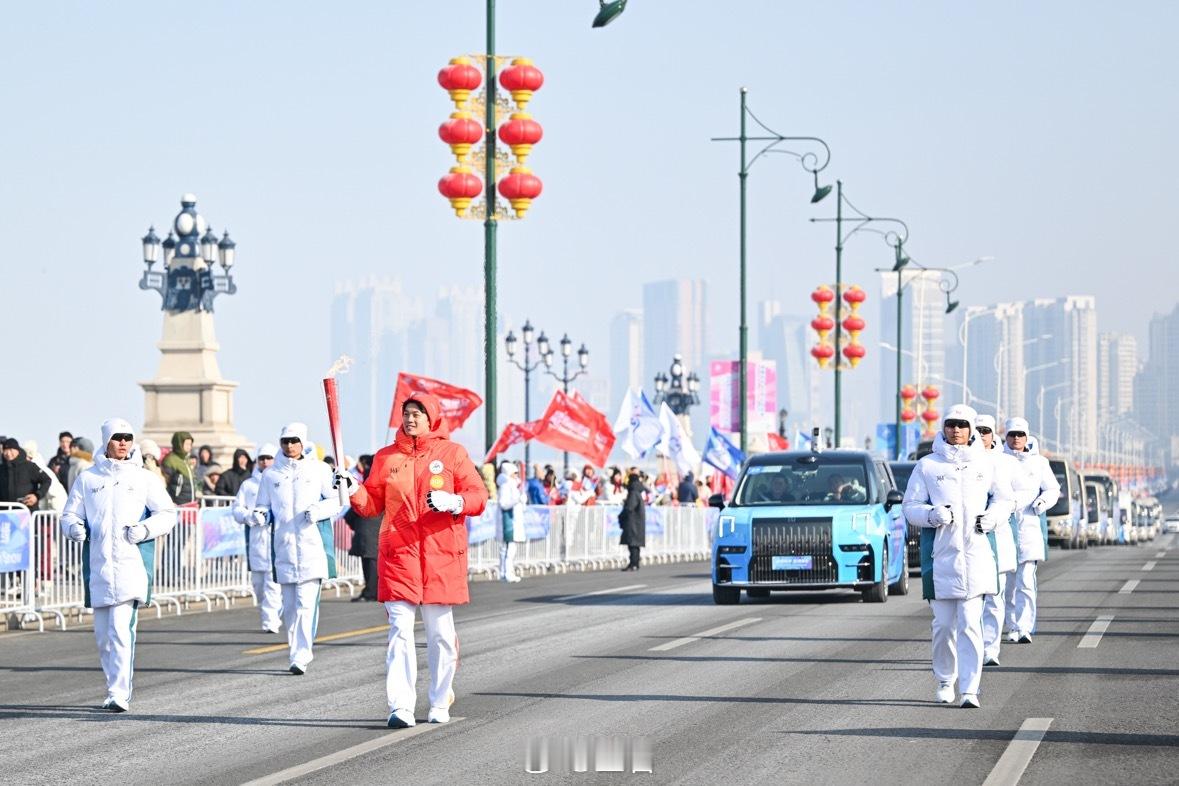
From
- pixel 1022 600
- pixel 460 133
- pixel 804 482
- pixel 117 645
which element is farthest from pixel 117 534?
pixel 460 133

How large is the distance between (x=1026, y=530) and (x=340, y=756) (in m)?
8.73

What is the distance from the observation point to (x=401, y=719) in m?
12.0

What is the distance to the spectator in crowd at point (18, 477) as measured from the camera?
70.7 feet

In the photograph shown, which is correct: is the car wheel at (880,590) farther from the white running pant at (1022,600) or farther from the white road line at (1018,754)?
the white road line at (1018,754)

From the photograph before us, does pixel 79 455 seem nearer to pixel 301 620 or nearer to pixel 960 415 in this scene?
pixel 301 620

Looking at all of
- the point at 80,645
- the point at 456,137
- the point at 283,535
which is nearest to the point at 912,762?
the point at 283,535

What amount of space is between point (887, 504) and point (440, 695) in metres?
12.2

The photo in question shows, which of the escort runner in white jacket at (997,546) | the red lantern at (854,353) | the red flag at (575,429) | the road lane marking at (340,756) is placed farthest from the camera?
the red lantern at (854,353)

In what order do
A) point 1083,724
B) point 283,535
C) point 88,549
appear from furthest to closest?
point 283,535, point 88,549, point 1083,724

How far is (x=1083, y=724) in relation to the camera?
12070mm

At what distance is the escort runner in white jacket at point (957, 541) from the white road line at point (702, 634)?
4.79m

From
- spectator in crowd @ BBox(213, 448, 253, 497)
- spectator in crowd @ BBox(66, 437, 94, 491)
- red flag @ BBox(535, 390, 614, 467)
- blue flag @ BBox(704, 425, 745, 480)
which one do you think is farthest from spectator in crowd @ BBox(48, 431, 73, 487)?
blue flag @ BBox(704, 425, 745, 480)

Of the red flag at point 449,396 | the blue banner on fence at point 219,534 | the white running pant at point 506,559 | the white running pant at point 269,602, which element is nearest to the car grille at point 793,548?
the white running pant at point 269,602

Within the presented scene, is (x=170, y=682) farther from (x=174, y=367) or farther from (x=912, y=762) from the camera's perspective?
(x=174, y=367)
